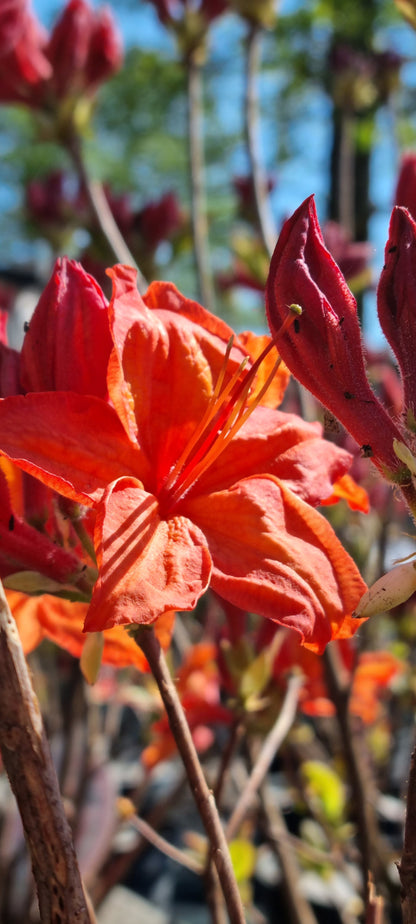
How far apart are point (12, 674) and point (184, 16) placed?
5.50 ft

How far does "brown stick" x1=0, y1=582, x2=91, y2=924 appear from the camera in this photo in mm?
408

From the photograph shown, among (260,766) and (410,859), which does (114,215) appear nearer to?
(260,766)

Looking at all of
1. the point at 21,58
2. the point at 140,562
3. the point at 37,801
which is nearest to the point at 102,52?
the point at 21,58

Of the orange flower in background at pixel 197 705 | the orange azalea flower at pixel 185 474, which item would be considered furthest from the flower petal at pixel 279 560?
the orange flower in background at pixel 197 705

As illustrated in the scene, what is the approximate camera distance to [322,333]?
496 mm

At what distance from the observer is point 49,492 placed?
2.02 ft

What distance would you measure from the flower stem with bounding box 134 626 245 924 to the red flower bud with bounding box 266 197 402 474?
0.18 metres

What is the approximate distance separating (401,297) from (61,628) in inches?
15.7

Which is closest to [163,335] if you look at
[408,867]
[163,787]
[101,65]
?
[408,867]

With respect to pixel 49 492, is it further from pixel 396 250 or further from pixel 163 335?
pixel 396 250

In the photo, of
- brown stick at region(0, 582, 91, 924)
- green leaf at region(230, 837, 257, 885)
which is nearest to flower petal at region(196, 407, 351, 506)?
brown stick at region(0, 582, 91, 924)

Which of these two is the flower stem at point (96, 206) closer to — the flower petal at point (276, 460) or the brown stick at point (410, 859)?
the flower petal at point (276, 460)

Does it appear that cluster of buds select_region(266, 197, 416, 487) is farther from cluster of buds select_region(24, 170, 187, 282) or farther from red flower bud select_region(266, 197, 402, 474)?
cluster of buds select_region(24, 170, 187, 282)

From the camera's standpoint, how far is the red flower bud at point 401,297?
18.7 inches
